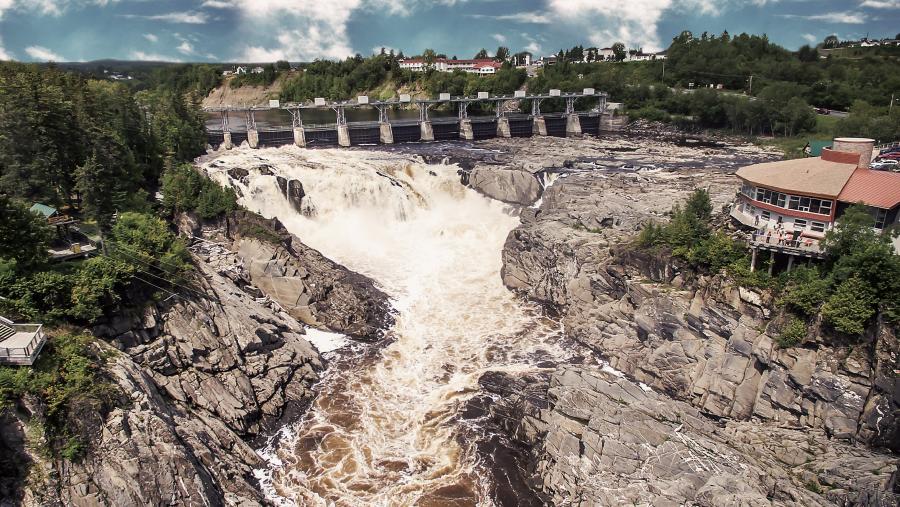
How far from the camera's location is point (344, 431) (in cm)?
2764

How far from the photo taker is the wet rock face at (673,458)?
20906 mm

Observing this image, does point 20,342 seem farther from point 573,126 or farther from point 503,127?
point 573,126

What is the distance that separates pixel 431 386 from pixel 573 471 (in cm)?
968

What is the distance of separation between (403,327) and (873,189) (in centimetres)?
2600

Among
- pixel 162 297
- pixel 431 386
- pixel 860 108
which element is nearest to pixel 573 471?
pixel 431 386

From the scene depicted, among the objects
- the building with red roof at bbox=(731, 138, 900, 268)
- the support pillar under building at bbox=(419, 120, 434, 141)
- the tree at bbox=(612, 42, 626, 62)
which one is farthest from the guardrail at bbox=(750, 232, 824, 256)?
the tree at bbox=(612, 42, 626, 62)

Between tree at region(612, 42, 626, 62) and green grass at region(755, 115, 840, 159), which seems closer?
green grass at region(755, 115, 840, 159)

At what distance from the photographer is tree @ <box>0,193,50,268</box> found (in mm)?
24469

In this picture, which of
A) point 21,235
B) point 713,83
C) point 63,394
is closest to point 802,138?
point 713,83

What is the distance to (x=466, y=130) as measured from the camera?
3226 inches

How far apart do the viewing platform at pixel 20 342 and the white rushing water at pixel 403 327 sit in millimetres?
9891

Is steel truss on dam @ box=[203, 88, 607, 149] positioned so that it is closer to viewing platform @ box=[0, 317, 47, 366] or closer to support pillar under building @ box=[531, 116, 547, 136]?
support pillar under building @ box=[531, 116, 547, 136]

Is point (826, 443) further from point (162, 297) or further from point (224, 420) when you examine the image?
point (162, 297)

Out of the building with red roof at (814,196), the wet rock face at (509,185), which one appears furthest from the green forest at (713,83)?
the building with red roof at (814,196)
